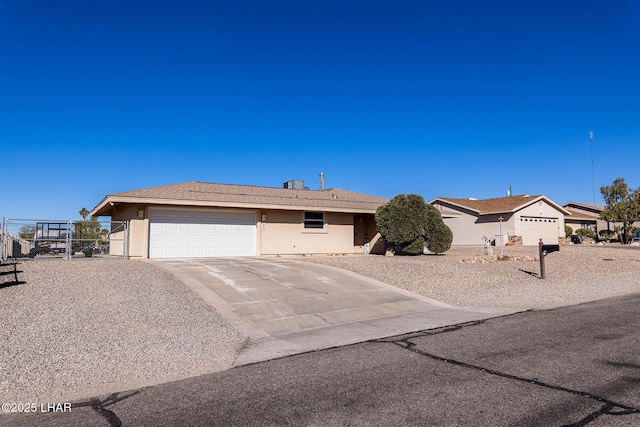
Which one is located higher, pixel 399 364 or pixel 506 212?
pixel 506 212

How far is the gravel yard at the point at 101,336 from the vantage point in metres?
5.95

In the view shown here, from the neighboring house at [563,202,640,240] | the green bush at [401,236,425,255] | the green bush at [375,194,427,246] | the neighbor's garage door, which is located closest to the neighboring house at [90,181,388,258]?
the green bush at [375,194,427,246]

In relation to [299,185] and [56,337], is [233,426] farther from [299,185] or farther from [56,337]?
[299,185]

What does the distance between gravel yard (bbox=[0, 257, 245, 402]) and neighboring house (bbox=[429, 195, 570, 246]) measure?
2722 centimetres

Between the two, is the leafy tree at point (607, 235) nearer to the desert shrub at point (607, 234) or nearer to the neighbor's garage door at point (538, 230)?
the desert shrub at point (607, 234)

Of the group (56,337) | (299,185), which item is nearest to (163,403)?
(56,337)

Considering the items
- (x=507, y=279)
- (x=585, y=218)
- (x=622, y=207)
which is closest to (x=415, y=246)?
(x=507, y=279)

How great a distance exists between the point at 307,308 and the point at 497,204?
3156cm

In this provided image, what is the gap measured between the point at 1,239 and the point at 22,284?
6.50 meters

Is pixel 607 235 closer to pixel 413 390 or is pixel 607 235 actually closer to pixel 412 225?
pixel 412 225

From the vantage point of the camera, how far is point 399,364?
640 centimetres

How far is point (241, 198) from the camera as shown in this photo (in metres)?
22.0

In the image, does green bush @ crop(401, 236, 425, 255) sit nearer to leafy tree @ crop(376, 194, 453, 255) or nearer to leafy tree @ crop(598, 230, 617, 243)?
leafy tree @ crop(376, 194, 453, 255)

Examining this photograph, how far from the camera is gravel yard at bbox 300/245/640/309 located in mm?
12870
